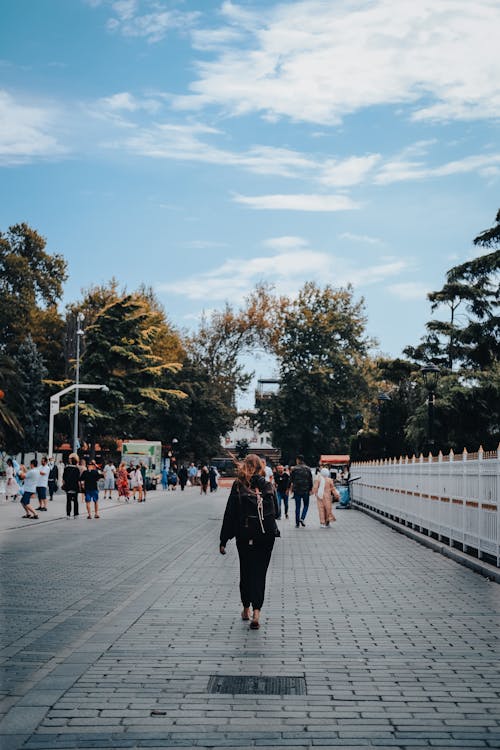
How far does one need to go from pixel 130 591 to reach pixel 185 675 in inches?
198

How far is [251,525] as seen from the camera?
9.93 m

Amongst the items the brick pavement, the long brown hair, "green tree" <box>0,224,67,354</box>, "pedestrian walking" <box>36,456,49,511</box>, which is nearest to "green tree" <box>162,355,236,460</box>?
"green tree" <box>0,224,67,354</box>

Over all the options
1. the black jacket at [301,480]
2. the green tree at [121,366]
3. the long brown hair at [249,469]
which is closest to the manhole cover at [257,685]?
the long brown hair at [249,469]

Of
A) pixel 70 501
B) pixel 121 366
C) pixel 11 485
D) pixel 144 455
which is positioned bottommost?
pixel 70 501

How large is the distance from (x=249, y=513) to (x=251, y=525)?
0.41 feet

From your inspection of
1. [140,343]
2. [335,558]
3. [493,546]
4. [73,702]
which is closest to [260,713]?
[73,702]

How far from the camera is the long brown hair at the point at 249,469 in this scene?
1013cm

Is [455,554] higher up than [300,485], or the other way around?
[300,485]

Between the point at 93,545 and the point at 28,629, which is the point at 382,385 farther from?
the point at 28,629

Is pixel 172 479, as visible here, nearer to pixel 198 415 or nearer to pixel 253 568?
pixel 198 415

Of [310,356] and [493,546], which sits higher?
[310,356]

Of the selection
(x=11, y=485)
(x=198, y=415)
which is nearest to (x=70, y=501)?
(x=11, y=485)

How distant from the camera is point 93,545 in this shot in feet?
63.8

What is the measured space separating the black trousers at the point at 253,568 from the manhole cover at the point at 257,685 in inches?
98.1
